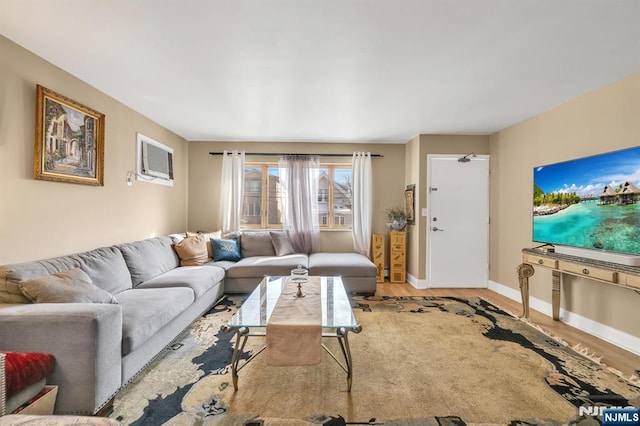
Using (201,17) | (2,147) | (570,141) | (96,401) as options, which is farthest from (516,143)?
(2,147)

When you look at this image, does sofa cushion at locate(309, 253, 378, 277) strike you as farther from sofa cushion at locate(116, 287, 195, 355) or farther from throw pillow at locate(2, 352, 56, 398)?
throw pillow at locate(2, 352, 56, 398)

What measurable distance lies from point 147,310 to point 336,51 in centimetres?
239

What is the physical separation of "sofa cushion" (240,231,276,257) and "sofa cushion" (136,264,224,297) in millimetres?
932

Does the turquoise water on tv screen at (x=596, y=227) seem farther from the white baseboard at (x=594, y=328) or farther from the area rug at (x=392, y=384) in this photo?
the area rug at (x=392, y=384)

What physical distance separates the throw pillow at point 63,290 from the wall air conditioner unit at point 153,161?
6.10 ft

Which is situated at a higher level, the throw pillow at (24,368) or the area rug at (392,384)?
the throw pillow at (24,368)

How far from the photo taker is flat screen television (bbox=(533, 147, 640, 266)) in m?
2.41

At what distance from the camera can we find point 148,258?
3.13m

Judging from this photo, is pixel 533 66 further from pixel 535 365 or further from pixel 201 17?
pixel 201 17

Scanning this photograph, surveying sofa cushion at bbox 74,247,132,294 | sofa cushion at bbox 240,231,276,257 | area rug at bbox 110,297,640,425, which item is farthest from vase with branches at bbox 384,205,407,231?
sofa cushion at bbox 74,247,132,294

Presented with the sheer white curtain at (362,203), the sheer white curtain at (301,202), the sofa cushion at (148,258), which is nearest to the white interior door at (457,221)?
the sheer white curtain at (362,203)

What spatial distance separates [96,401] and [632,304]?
4.04 metres

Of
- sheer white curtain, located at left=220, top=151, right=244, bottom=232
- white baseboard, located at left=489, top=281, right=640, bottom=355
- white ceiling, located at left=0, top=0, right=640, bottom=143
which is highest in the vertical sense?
white ceiling, located at left=0, top=0, right=640, bottom=143

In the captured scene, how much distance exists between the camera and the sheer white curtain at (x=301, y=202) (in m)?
4.78
